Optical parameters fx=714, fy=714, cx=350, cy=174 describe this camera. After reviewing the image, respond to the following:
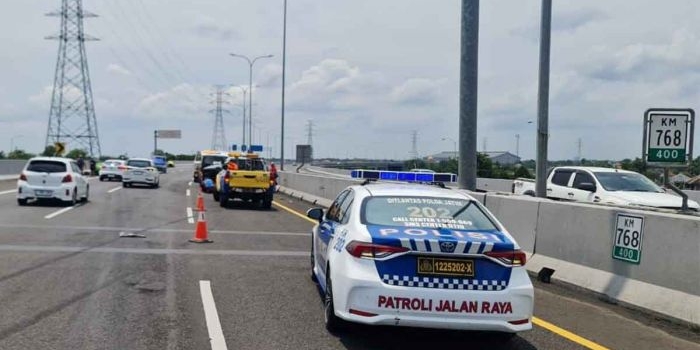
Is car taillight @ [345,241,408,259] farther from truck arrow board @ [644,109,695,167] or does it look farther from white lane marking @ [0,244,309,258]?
white lane marking @ [0,244,309,258]

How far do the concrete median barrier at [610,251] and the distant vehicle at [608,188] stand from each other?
475 centimetres

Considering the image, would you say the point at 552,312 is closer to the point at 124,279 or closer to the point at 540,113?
the point at 124,279

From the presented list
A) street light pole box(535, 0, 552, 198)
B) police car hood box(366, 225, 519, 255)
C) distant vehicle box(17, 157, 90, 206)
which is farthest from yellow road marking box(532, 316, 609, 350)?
distant vehicle box(17, 157, 90, 206)

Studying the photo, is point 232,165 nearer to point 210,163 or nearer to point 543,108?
point 210,163

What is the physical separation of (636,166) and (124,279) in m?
14.1

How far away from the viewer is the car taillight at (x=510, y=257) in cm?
634

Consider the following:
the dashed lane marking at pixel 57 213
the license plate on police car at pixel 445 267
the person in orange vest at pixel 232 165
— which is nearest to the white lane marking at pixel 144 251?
the dashed lane marking at pixel 57 213

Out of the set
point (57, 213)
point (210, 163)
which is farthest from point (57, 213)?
point (210, 163)

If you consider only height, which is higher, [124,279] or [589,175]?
[589,175]

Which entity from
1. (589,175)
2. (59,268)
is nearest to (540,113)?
(589,175)

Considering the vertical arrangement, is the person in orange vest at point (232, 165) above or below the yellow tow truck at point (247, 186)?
above

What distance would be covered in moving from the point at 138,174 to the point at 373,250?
107 feet

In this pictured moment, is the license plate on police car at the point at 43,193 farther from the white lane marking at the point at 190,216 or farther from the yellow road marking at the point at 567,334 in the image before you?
the yellow road marking at the point at 567,334

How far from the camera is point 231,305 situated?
8133 mm
